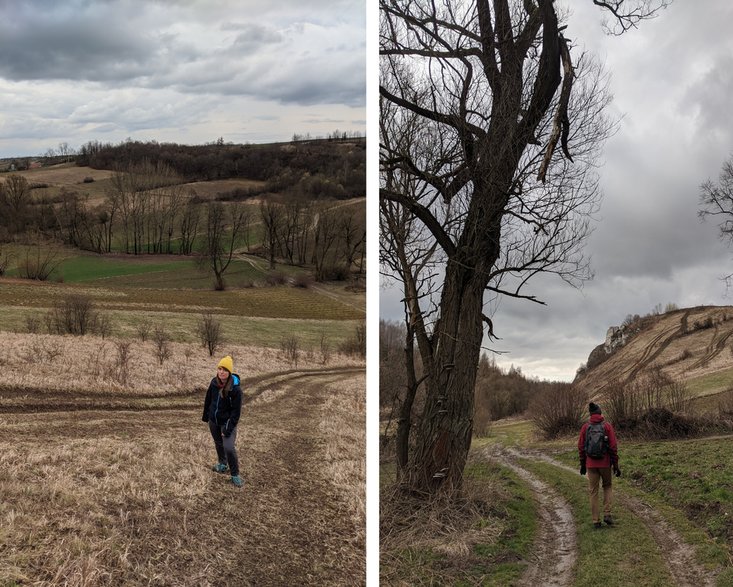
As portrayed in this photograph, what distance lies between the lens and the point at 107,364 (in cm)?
419

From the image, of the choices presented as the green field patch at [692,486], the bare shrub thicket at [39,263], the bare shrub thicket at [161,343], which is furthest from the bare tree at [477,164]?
the bare shrub thicket at [39,263]

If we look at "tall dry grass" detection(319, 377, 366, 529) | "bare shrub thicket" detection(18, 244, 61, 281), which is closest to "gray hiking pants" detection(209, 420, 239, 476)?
"tall dry grass" detection(319, 377, 366, 529)

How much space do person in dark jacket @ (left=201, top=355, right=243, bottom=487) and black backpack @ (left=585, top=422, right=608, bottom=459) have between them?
6.68 ft

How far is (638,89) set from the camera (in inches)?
169

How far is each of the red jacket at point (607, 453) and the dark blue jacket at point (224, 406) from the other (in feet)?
6.60

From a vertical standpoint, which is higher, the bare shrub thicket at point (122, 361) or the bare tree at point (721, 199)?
the bare tree at point (721, 199)

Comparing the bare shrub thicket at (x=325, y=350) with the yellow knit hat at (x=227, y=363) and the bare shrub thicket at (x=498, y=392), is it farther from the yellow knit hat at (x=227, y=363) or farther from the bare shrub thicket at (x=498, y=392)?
the bare shrub thicket at (x=498, y=392)

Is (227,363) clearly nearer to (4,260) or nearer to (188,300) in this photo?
(188,300)

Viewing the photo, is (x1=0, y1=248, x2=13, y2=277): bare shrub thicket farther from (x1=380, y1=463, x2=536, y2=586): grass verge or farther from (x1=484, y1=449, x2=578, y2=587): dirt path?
(x1=484, y1=449, x2=578, y2=587): dirt path

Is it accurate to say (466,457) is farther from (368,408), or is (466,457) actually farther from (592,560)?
(592,560)

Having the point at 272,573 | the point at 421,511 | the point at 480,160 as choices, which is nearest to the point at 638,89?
the point at 480,160

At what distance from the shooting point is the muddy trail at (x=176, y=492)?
365 cm

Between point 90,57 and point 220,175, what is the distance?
39.0 inches

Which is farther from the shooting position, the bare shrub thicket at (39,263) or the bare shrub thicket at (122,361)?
the bare shrub thicket at (122,361)
